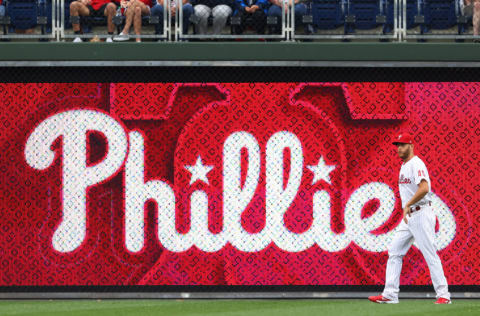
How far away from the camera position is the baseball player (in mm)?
9633

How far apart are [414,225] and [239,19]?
384 centimetres

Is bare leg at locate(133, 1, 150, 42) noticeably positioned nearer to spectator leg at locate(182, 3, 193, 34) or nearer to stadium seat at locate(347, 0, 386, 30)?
spectator leg at locate(182, 3, 193, 34)

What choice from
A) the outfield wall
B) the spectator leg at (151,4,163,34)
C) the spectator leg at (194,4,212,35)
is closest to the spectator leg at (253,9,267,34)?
the spectator leg at (194,4,212,35)

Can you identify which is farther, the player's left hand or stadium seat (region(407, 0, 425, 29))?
stadium seat (region(407, 0, 425, 29))

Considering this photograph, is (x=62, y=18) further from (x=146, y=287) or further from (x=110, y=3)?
(x=146, y=287)

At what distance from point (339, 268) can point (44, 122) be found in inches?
161

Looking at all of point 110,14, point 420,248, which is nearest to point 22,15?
point 110,14

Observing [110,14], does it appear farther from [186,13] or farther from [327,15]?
[327,15]

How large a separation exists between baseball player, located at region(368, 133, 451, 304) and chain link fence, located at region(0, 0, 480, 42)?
261 centimetres

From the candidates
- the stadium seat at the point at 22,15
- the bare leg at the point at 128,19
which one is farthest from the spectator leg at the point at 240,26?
the stadium seat at the point at 22,15

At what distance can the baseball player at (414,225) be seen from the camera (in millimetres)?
9633

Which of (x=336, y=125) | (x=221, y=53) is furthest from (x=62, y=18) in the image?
(x=336, y=125)

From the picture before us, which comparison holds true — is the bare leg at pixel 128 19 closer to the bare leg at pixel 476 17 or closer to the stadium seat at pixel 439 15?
the stadium seat at pixel 439 15

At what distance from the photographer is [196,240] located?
11.4 m
